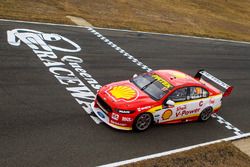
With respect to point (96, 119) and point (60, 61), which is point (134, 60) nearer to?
point (60, 61)

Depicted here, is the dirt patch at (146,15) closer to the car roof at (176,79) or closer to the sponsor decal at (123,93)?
the car roof at (176,79)

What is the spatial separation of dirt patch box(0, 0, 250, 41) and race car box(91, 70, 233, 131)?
10.8 m

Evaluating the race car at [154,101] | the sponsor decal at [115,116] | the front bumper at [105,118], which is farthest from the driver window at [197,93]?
the sponsor decal at [115,116]

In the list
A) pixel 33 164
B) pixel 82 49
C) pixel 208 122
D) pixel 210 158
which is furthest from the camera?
pixel 82 49

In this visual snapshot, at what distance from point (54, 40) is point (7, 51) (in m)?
3.11

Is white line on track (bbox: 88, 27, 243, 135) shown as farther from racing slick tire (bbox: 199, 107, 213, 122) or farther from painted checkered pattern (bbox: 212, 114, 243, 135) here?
racing slick tire (bbox: 199, 107, 213, 122)

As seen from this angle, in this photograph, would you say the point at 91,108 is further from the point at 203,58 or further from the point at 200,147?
the point at 203,58

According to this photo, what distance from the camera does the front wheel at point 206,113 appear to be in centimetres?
1422

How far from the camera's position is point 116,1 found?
102ft

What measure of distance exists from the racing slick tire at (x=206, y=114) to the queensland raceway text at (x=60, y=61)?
4034 millimetres

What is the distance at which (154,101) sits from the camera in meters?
12.7

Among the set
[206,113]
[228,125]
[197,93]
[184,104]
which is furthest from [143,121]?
[228,125]

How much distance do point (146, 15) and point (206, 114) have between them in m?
16.4

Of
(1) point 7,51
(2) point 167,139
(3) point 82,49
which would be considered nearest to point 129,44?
(3) point 82,49
